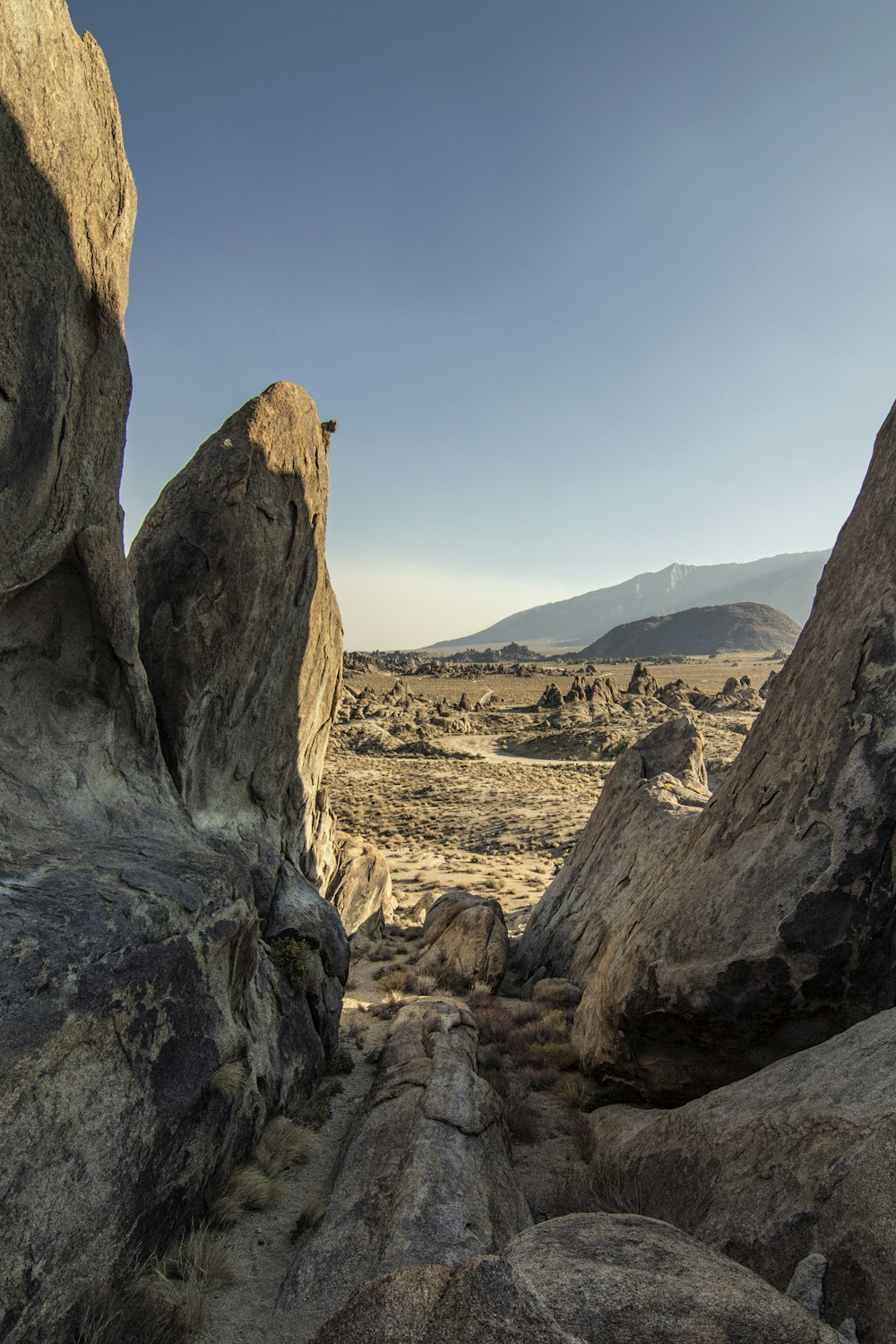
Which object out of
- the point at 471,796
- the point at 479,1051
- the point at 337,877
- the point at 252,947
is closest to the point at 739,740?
the point at 471,796

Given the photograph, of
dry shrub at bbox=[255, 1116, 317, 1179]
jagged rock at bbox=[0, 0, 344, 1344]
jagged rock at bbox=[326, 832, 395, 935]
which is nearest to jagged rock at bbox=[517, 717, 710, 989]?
dry shrub at bbox=[255, 1116, 317, 1179]

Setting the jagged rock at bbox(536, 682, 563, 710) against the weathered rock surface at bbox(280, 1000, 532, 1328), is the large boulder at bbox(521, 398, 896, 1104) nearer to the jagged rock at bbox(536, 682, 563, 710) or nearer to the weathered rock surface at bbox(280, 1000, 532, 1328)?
the weathered rock surface at bbox(280, 1000, 532, 1328)

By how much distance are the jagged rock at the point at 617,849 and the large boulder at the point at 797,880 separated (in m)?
3.39

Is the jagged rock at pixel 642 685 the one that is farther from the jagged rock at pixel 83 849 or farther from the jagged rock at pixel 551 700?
the jagged rock at pixel 83 849

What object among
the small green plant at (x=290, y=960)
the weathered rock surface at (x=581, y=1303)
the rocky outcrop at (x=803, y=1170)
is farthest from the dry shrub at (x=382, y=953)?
the weathered rock surface at (x=581, y=1303)

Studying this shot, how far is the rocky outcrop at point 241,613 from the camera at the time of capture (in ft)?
37.5

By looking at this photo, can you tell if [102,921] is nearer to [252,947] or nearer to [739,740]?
[252,947]

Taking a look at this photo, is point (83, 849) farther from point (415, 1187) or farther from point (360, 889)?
point (360, 889)

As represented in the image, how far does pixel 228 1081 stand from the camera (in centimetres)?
750

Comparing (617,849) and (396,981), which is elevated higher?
(617,849)

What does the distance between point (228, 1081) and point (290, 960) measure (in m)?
3.16

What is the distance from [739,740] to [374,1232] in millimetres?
56393

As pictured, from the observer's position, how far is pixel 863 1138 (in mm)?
4836

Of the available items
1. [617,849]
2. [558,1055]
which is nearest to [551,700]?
[617,849]
